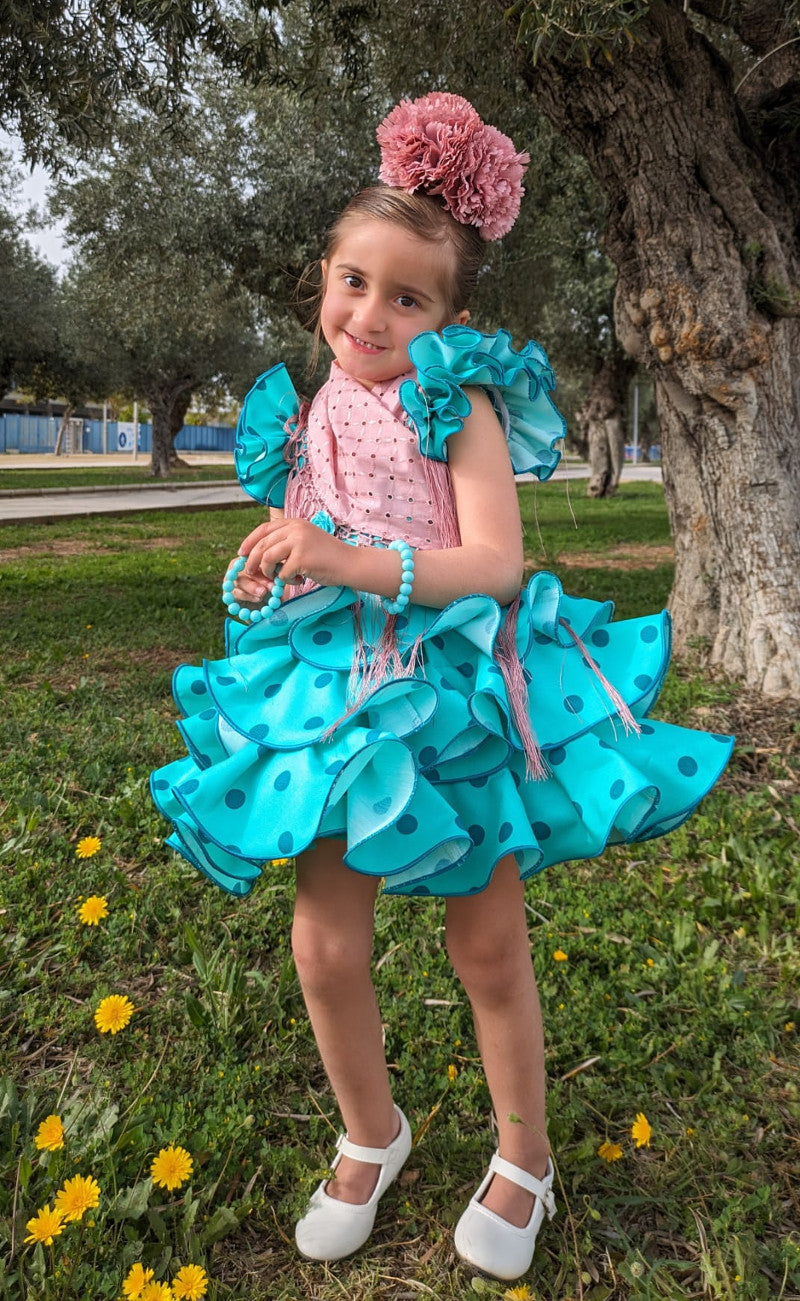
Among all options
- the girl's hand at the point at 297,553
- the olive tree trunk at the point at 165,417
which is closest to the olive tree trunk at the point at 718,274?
the girl's hand at the point at 297,553

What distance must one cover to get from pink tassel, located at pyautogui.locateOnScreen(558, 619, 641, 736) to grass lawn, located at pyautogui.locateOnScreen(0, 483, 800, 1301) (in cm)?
91

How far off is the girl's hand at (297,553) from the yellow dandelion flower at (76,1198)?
1125mm

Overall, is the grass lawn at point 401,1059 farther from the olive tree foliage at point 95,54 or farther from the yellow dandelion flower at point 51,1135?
the olive tree foliage at point 95,54

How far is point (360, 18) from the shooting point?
557 centimetres

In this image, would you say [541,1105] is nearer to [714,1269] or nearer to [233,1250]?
[714,1269]

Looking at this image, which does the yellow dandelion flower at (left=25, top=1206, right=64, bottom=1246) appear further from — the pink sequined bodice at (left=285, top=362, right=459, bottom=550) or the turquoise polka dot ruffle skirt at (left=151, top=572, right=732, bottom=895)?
the pink sequined bodice at (left=285, top=362, right=459, bottom=550)

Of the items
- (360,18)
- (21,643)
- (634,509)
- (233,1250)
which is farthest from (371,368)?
(634,509)

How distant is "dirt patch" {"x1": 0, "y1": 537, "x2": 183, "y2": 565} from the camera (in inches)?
384

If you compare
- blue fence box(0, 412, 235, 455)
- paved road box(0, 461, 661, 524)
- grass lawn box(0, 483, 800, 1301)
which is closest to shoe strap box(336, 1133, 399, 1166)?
grass lawn box(0, 483, 800, 1301)

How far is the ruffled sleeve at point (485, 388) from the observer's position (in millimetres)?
1680

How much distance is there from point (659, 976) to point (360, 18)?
218 inches

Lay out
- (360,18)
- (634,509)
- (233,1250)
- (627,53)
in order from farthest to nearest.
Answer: (634,509)
(360,18)
(627,53)
(233,1250)

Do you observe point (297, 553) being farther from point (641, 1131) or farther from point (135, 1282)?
point (641, 1131)

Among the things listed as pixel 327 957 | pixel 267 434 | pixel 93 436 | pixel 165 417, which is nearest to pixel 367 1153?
pixel 327 957
